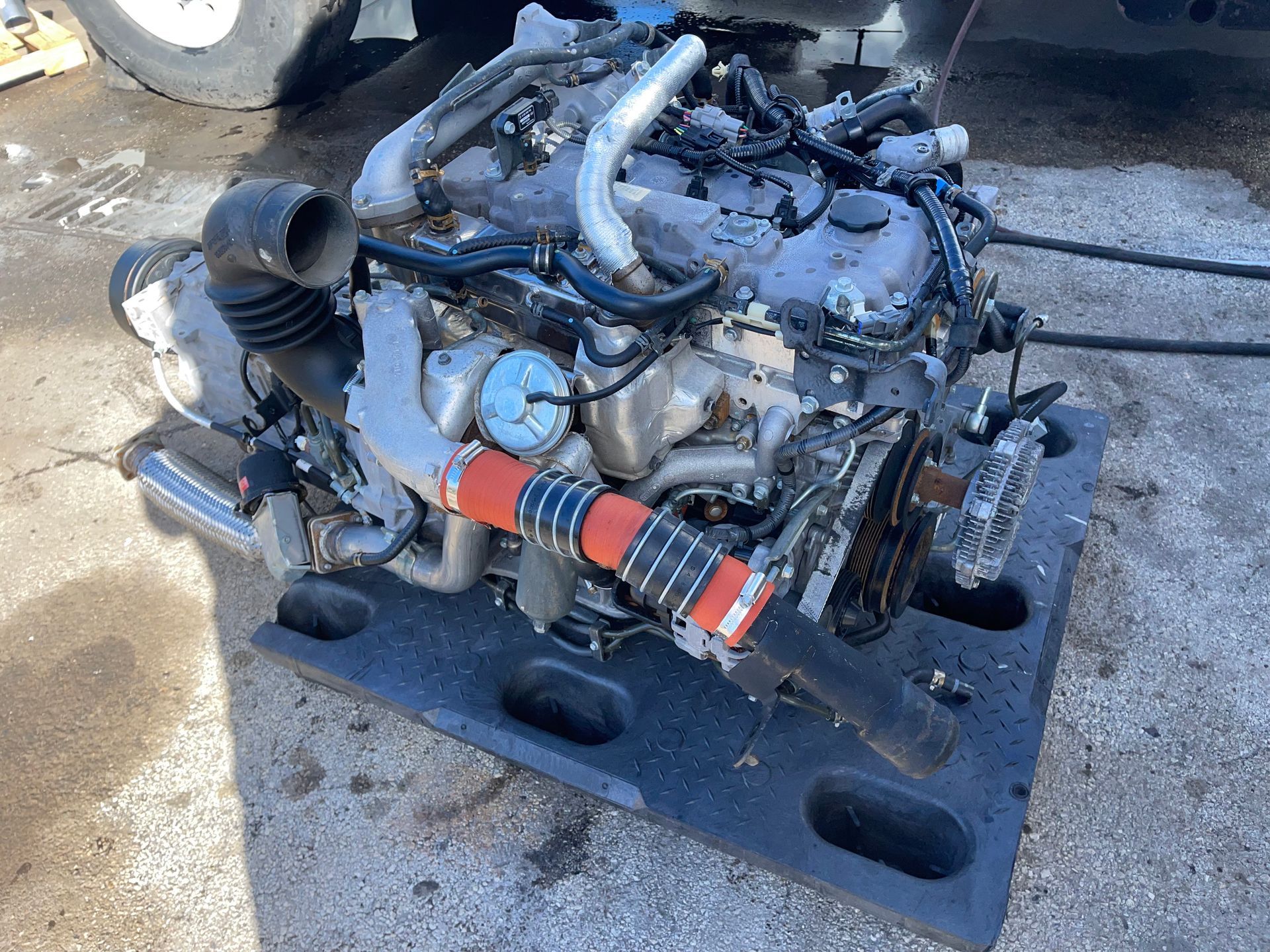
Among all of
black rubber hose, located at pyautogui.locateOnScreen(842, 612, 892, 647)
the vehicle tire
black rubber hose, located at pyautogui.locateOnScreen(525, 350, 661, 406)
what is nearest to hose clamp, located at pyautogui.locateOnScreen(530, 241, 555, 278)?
black rubber hose, located at pyautogui.locateOnScreen(525, 350, 661, 406)

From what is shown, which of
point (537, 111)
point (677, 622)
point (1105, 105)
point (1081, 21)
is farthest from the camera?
point (1081, 21)

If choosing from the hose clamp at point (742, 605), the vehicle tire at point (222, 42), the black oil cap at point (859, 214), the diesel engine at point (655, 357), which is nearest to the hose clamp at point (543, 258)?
the diesel engine at point (655, 357)

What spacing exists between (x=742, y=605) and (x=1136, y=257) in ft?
10.3

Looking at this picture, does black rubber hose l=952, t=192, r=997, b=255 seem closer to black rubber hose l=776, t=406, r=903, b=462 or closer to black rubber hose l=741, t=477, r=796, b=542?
black rubber hose l=776, t=406, r=903, b=462

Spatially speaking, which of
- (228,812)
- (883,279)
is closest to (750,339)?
(883,279)

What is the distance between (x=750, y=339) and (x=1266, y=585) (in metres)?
1.87

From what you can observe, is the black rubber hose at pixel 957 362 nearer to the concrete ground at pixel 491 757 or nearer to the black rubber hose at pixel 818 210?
the black rubber hose at pixel 818 210

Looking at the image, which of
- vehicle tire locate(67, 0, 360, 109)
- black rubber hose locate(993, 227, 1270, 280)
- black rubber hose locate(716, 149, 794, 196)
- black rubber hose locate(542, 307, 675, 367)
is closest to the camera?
black rubber hose locate(542, 307, 675, 367)

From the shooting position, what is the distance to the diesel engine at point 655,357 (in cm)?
194

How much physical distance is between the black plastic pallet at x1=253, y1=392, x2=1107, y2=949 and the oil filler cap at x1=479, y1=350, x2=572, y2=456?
2.37 ft

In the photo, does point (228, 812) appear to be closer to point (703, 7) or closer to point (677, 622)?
point (677, 622)

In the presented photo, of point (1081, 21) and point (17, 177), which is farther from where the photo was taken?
point (1081, 21)

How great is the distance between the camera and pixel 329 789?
8.07ft

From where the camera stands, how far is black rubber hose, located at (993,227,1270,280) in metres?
3.81
